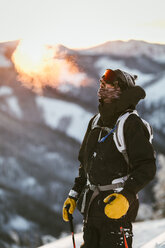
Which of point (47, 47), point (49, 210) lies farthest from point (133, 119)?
point (49, 210)

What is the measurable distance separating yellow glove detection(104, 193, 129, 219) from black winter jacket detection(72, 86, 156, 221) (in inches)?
1.4

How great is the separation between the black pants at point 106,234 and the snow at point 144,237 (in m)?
1.42

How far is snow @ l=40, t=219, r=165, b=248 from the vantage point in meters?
4.19

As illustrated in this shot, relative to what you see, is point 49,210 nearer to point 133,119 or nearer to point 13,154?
point 13,154

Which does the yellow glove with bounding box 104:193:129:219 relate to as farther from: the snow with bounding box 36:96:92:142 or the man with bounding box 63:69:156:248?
the snow with bounding box 36:96:92:142

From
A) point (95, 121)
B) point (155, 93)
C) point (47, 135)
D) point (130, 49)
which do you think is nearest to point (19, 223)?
point (47, 135)

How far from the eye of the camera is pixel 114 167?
90.7 inches

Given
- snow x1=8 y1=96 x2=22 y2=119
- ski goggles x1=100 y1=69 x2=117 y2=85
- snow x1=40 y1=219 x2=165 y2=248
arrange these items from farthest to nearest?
1. snow x1=8 y1=96 x2=22 y2=119
2. snow x1=40 y1=219 x2=165 y2=248
3. ski goggles x1=100 y1=69 x2=117 y2=85

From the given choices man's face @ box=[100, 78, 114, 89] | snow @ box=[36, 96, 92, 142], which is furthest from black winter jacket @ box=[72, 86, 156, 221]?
snow @ box=[36, 96, 92, 142]

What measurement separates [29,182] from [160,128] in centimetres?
3156

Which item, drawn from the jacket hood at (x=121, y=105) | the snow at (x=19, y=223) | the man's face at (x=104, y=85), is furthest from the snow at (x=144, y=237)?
the snow at (x=19, y=223)

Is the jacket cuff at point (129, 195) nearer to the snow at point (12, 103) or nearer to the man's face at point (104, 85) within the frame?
the man's face at point (104, 85)

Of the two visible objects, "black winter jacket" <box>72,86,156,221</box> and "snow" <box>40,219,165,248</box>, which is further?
"snow" <box>40,219,165,248</box>

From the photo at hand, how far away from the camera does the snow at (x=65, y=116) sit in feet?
299
